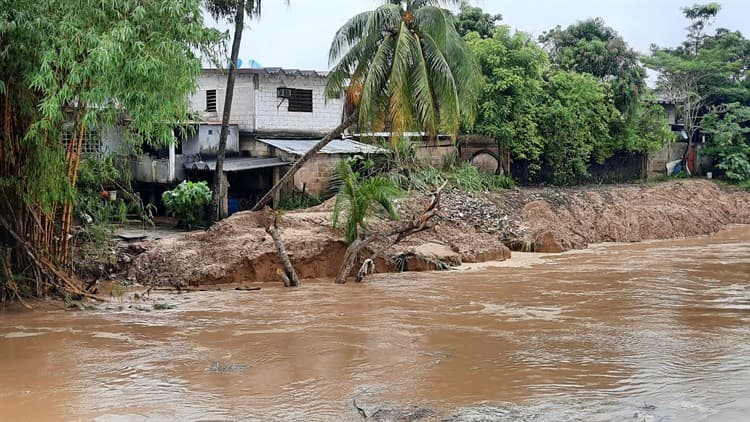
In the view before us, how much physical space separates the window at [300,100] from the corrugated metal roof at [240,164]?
2.87 m

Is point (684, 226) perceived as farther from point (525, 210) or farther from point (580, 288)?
point (580, 288)

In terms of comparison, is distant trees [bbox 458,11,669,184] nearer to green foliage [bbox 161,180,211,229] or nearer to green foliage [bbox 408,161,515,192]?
green foliage [bbox 408,161,515,192]

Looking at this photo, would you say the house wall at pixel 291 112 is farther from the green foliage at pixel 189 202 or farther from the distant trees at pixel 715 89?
the distant trees at pixel 715 89

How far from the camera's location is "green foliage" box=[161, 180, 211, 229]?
19.4 meters

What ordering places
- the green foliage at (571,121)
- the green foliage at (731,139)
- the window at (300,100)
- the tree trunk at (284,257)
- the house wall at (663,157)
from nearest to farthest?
1. the tree trunk at (284,257)
2. the window at (300,100)
3. the green foliage at (571,121)
4. the green foliage at (731,139)
5. the house wall at (663,157)

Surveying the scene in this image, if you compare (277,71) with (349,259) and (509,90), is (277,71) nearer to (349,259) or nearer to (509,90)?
(509,90)

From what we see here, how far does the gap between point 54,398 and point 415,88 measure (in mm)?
11405

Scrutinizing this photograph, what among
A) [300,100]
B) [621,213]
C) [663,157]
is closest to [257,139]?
[300,100]

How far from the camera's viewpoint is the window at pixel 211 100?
25.0 m

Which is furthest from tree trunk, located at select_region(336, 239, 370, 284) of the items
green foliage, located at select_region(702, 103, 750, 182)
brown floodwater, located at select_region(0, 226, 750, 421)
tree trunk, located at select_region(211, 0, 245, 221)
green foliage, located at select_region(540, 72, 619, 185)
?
green foliage, located at select_region(702, 103, 750, 182)

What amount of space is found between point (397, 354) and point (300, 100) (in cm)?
1712

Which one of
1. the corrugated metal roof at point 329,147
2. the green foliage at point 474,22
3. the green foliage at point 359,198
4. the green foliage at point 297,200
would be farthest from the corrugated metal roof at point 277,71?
the green foliage at point 359,198

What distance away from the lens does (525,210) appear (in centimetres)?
2281

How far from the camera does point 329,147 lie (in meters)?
23.2
